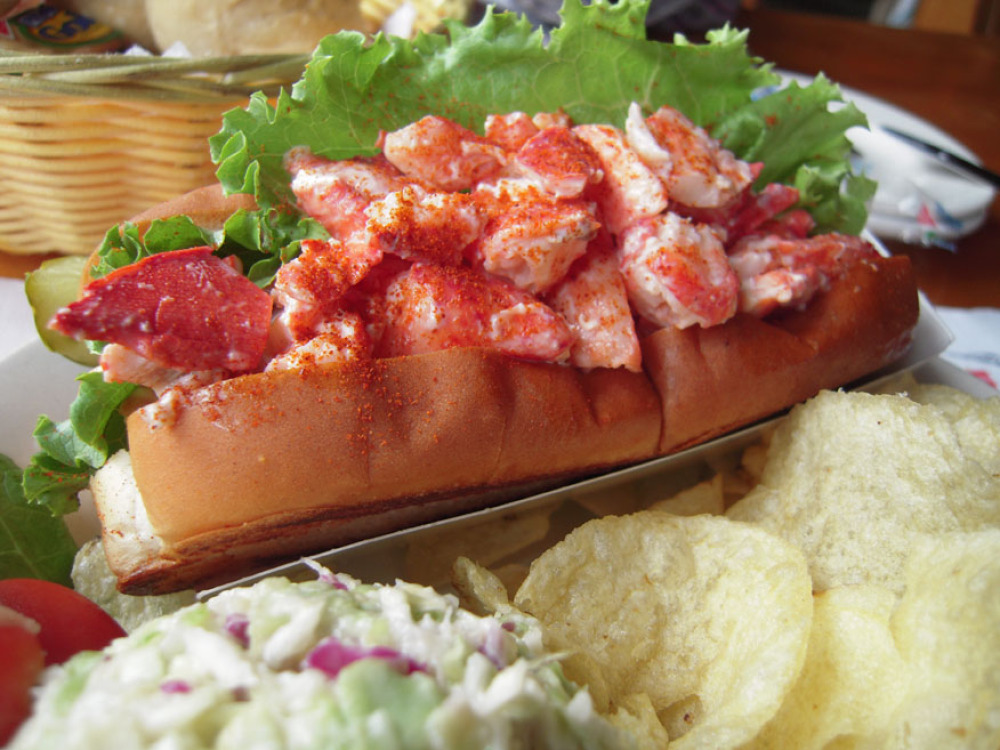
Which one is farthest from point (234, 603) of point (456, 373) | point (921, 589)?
point (921, 589)

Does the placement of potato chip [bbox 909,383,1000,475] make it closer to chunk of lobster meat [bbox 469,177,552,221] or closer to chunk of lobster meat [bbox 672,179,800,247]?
chunk of lobster meat [bbox 672,179,800,247]

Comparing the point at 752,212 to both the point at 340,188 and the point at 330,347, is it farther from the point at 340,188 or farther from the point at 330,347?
the point at 330,347

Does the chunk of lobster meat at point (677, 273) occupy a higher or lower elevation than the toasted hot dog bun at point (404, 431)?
higher

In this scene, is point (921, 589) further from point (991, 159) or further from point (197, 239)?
point (991, 159)

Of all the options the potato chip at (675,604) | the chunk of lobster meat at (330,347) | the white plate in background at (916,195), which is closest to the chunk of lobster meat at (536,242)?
the chunk of lobster meat at (330,347)

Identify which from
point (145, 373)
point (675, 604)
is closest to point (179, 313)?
point (145, 373)

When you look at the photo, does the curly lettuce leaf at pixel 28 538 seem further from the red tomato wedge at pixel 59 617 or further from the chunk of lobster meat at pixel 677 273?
the chunk of lobster meat at pixel 677 273
